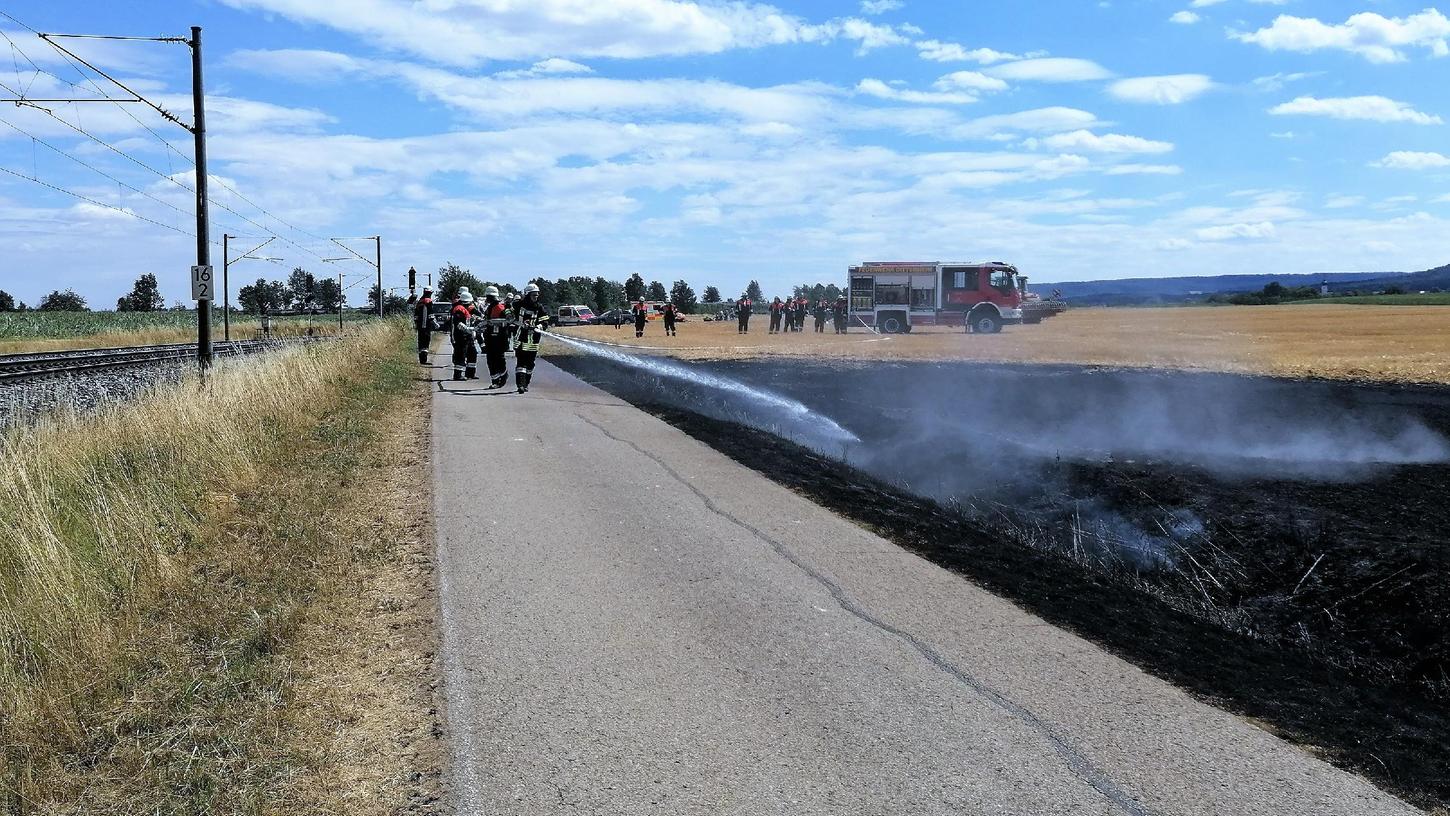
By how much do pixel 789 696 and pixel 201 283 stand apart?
22.0m

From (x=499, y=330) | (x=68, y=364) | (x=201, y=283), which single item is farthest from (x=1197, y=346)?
(x=68, y=364)

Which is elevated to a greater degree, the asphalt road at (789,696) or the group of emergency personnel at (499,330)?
A: the group of emergency personnel at (499,330)

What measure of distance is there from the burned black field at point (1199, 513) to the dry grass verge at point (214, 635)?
3973 mm

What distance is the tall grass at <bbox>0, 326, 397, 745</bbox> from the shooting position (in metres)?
5.24

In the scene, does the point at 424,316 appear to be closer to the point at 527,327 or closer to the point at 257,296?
the point at 527,327

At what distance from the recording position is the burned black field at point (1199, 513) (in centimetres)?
616

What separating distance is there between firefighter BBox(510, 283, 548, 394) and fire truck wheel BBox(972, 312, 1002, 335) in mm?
31380

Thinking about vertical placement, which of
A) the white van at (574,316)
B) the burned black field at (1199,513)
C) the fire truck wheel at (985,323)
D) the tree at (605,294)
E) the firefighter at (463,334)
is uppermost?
the tree at (605,294)

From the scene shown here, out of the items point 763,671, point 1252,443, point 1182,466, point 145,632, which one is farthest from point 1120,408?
point 145,632

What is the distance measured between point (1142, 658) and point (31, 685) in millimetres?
5657

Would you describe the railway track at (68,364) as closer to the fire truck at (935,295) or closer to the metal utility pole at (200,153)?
the metal utility pole at (200,153)

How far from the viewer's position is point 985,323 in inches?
1842

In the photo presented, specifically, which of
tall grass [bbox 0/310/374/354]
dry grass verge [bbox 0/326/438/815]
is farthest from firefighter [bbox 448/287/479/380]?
tall grass [bbox 0/310/374/354]

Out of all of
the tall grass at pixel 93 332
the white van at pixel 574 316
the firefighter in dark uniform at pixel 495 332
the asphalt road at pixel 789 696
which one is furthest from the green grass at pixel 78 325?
the asphalt road at pixel 789 696
